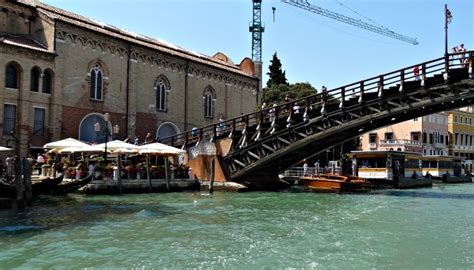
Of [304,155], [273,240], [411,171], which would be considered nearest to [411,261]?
[273,240]

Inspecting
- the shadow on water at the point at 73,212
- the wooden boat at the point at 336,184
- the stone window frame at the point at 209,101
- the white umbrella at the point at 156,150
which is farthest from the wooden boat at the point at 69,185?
the stone window frame at the point at 209,101

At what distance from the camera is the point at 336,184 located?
27.6m

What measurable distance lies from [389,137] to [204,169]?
37945mm

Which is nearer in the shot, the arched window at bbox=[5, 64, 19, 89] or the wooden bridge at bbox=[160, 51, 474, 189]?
the wooden bridge at bbox=[160, 51, 474, 189]

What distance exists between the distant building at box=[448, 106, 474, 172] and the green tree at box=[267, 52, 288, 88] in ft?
76.9

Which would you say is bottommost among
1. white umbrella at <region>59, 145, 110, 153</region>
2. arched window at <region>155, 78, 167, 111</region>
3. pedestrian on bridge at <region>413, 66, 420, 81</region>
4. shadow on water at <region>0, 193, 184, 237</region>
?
shadow on water at <region>0, 193, 184, 237</region>

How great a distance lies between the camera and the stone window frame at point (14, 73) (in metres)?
25.9

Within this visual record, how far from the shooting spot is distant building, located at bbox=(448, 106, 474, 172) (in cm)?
6506

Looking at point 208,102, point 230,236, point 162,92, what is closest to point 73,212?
point 230,236

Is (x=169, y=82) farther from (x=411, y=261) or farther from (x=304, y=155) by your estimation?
(x=411, y=261)

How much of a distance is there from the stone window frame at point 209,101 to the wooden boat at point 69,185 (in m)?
19.1

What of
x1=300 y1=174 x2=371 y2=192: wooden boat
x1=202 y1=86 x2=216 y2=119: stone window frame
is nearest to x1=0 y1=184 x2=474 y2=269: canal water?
x1=300 y1=174 x2=371 y2=192: wooden boat

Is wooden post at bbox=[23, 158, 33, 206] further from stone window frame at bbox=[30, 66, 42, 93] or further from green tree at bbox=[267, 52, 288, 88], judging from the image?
green tree at bbox=[267, 52, 288, 88]

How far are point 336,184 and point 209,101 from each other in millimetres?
15270
